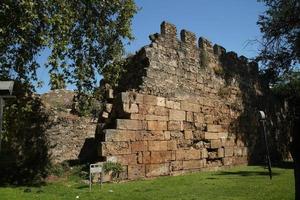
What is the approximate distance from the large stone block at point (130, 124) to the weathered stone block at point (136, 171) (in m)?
1.28

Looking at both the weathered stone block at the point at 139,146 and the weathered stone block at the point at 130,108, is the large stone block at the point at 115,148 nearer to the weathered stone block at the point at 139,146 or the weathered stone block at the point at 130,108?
the weathered stone block at the point at 139,146

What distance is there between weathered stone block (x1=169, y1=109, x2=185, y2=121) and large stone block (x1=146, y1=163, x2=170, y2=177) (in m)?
1.85

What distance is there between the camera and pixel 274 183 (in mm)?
13422

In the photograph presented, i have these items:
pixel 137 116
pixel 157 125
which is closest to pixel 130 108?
pixel 137 116

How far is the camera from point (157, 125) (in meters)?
15.5

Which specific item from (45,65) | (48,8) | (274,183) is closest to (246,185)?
(274,183)

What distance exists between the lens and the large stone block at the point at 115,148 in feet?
43.7

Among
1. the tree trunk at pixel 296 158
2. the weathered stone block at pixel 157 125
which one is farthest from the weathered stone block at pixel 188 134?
the tree trunk at pixel 296 158

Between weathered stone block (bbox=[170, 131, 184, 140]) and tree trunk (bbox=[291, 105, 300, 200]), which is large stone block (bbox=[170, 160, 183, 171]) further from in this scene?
tree trunk (bbox=[291, 105, 300, 200])

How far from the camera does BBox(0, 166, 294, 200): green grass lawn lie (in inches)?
428

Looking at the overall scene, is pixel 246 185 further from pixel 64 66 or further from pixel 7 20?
pixel 7 20

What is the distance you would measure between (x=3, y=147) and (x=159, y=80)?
6031mm

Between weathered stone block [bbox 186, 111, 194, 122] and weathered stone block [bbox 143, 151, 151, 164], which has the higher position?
weathered stone block [bbox 186, 111, 194, 122]

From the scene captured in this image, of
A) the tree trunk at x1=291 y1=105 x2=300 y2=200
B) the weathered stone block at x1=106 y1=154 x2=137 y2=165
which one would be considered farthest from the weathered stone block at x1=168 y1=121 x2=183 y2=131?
the tree trunk at x1=291 y1=105 x2=300 y2=200
